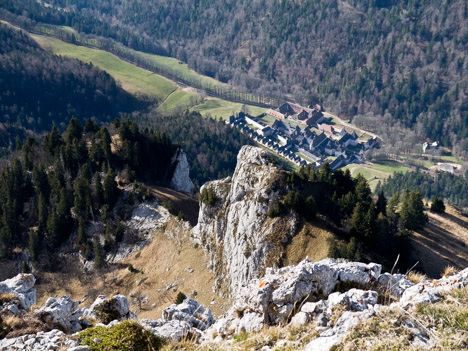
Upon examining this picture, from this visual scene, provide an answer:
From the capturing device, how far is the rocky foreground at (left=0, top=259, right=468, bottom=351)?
15586 mm

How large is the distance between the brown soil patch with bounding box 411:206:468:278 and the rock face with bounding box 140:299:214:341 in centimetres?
3137

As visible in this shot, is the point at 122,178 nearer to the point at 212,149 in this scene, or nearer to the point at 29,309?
the point at 29,309

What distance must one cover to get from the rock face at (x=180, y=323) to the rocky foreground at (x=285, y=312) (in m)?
0.05

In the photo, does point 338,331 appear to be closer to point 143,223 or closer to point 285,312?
point 285,312

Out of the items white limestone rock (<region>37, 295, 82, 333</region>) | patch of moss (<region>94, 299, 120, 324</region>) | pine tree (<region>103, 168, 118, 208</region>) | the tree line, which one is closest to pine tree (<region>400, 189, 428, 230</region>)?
the tree line

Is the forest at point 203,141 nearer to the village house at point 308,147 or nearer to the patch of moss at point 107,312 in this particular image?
the village house at point 308,147

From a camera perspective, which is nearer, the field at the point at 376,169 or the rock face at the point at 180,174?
the rock face at the point at 180,174

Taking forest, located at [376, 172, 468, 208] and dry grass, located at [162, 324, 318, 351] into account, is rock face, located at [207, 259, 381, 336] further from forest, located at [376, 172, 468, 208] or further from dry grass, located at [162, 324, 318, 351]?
forest, located at [376, 172, 468, 208]

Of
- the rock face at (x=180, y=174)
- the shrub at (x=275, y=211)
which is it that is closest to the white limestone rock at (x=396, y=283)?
the shrub at (x=275, y=211)

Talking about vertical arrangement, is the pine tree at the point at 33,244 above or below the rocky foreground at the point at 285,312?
below

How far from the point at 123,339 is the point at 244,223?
3182cm

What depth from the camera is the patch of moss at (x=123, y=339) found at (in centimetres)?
1748

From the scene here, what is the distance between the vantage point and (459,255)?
180ft

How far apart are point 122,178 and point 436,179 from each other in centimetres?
13732
